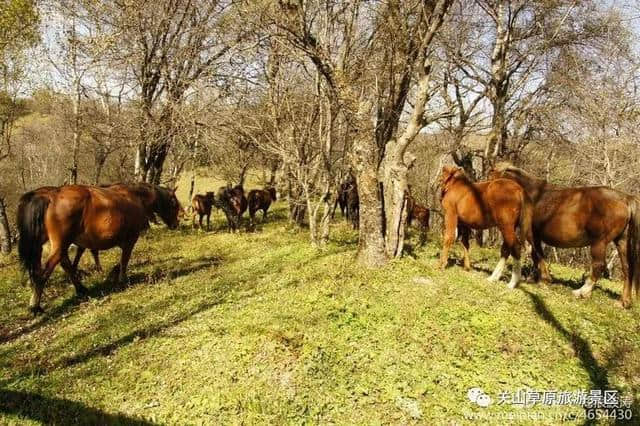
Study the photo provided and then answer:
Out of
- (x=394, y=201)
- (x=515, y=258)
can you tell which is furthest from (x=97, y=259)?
(x=515, y=258)

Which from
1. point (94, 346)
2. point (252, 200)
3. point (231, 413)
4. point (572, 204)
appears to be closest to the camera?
point (231, 413)

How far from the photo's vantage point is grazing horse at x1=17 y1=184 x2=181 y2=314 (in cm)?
815

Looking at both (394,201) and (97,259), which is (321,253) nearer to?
(394,201)

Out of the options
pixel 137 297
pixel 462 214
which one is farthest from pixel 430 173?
pixel 137 297

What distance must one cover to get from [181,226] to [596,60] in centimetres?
1959

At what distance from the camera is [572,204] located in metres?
8.23

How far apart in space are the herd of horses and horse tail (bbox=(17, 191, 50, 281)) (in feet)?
0.05

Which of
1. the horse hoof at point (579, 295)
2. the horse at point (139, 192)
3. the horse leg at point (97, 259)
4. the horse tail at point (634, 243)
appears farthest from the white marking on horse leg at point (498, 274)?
the horse leg at point (97, 259)

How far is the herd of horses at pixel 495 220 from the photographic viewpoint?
7.92 metres

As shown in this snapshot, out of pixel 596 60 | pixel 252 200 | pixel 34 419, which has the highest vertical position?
pixel 596 60

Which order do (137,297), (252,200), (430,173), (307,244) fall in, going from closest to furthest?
(137,297), (307,244), (252,200), (430,173)

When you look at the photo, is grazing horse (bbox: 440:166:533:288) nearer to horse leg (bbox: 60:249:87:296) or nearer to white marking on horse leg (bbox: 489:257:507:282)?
white marking on horse leg (bbox: 489:257:507:282)

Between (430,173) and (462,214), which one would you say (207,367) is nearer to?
(462,214)

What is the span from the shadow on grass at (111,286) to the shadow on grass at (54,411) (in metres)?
2.25
